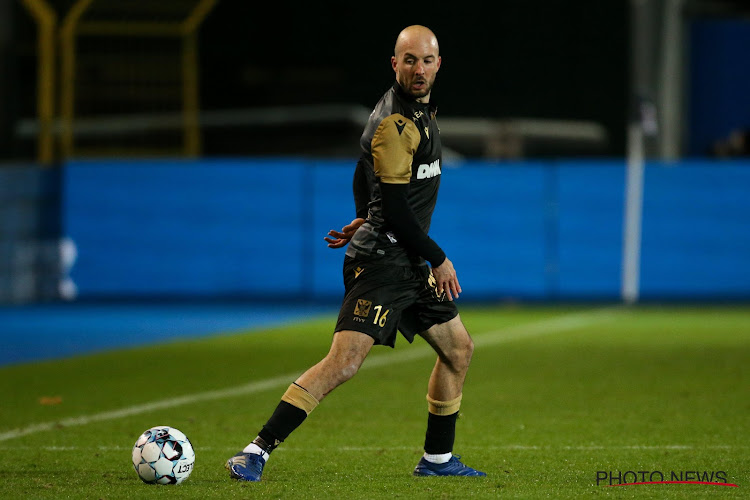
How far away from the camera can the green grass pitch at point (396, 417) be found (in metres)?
5.68

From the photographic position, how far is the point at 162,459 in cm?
558

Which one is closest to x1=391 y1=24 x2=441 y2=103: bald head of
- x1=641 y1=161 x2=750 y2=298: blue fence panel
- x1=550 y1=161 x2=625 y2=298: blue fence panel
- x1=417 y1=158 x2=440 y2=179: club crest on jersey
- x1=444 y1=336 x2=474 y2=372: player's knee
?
x1=417 y1=158 x2=440 y2=179: club crest on jersey

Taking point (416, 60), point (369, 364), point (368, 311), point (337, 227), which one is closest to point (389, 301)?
point (368, 311)

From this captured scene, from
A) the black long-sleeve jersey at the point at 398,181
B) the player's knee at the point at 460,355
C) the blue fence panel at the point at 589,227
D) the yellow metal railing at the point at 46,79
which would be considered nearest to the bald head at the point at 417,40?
the black long-sleeve jersey at the point at 398,181

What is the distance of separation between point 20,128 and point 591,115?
15.0 m

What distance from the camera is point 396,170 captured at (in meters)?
5.34

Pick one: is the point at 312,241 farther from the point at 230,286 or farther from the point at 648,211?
the point at 648,211

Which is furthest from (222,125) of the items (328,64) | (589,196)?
(589,196)

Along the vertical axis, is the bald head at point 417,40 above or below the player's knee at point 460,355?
above

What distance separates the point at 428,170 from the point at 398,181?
283 mm

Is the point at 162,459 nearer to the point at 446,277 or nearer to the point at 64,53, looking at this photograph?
the point at 446,277

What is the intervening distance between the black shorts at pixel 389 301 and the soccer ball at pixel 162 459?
952 mm

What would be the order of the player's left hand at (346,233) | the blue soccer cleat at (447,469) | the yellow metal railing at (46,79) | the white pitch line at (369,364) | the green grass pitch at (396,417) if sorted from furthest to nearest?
the yellow metal railing at (46,79), the white pitch line at (369,364), the blue soccer cleat at (447,469), the player's left hand at (346,233), the green grass pitch at (396,417)

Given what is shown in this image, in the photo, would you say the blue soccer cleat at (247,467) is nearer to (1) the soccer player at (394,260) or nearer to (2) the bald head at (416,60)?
(1) the soccer player at (394,260)
